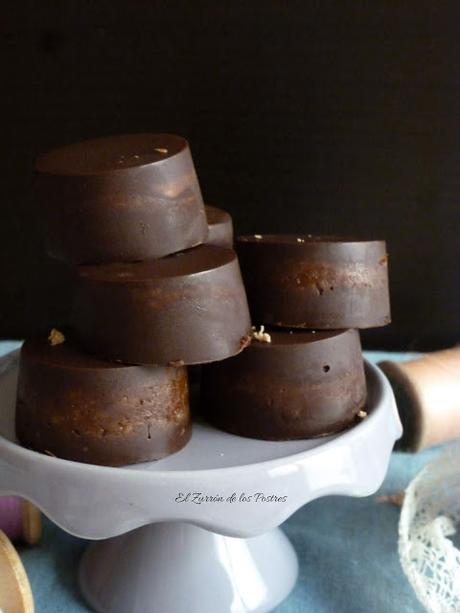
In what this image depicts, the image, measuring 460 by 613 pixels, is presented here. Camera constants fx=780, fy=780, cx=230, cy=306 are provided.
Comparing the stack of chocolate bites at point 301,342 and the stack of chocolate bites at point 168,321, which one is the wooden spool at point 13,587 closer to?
the stack of chocolate bites at point 168,321

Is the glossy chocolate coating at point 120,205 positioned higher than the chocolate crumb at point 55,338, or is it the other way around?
the glossy chocolate coating at point 120,205

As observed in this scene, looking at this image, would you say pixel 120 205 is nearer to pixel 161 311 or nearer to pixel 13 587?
pixel 161 311

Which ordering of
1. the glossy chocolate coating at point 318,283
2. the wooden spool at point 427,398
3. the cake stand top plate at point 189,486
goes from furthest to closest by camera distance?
the wooden spool at point 427,398 < the glossy chocolate coating at point 318,283 < the cake stand top plate at point 189,486

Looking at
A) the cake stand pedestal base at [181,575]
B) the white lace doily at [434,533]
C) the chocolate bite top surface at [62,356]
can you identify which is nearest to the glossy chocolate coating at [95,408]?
the chocolate bite top surface at [62,356]

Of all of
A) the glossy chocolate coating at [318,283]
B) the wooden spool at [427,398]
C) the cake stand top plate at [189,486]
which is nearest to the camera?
the cake stand top plate at [189,486]

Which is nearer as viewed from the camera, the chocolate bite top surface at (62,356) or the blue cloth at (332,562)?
the chocolate bite top surface at (62,356)

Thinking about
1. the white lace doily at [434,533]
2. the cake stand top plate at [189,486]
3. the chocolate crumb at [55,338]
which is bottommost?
the white lace doily at [434,533]

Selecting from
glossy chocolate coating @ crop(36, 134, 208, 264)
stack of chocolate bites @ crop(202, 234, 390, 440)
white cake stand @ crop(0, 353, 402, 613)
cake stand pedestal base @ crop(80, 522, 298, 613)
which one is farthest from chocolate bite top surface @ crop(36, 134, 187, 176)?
cake stand pedestal base @ crop(80, 522, 298, 613)

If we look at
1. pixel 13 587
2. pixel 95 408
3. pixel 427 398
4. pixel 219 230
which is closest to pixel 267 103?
pixel 219 230
